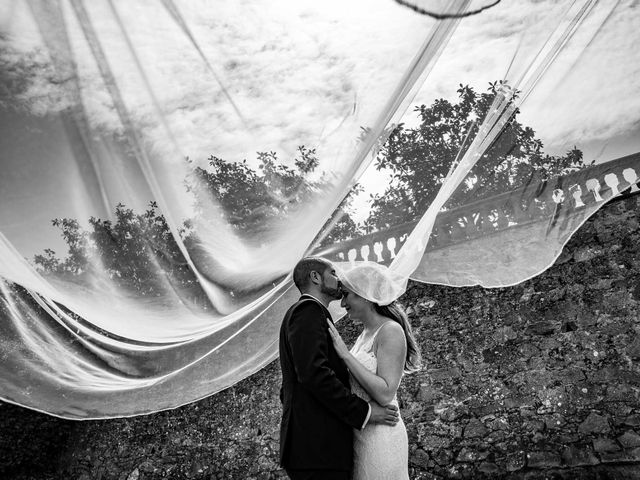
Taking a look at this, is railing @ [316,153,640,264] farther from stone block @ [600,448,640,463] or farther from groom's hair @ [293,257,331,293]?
stone block @ [600,448,640,463]

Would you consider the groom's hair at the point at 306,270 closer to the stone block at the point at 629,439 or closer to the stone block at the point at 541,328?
the stone block at the point at 541,328

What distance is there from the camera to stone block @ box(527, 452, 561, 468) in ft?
13.2

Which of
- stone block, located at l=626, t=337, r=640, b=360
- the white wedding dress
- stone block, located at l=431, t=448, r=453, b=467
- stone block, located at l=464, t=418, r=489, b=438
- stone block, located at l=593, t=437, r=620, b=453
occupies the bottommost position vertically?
stone block, located at l=431, t=448, r=453, b=467

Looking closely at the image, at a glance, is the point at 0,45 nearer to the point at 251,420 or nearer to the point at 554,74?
the point at 554,74

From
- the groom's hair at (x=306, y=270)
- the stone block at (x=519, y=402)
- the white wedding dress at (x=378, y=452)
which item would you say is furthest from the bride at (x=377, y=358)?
the stone block at (x=519, y=402)

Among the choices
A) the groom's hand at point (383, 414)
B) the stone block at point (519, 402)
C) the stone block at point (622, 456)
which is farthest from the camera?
the stone block at point (519, 402)

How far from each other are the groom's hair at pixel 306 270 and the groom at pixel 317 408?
0.13 metres

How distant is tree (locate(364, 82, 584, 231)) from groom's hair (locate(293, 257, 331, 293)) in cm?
27

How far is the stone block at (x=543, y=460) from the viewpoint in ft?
13.2

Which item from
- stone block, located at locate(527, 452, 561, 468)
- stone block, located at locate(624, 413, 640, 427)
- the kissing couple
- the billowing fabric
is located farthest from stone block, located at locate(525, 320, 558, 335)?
the kissing couple

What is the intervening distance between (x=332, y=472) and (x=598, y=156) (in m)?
1.49

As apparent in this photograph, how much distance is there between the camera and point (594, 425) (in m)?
3.95

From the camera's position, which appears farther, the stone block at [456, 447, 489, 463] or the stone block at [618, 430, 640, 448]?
the stone block at [456, 447, 489, 463]

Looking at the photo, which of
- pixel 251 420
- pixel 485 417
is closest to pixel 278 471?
pixel 251 420
